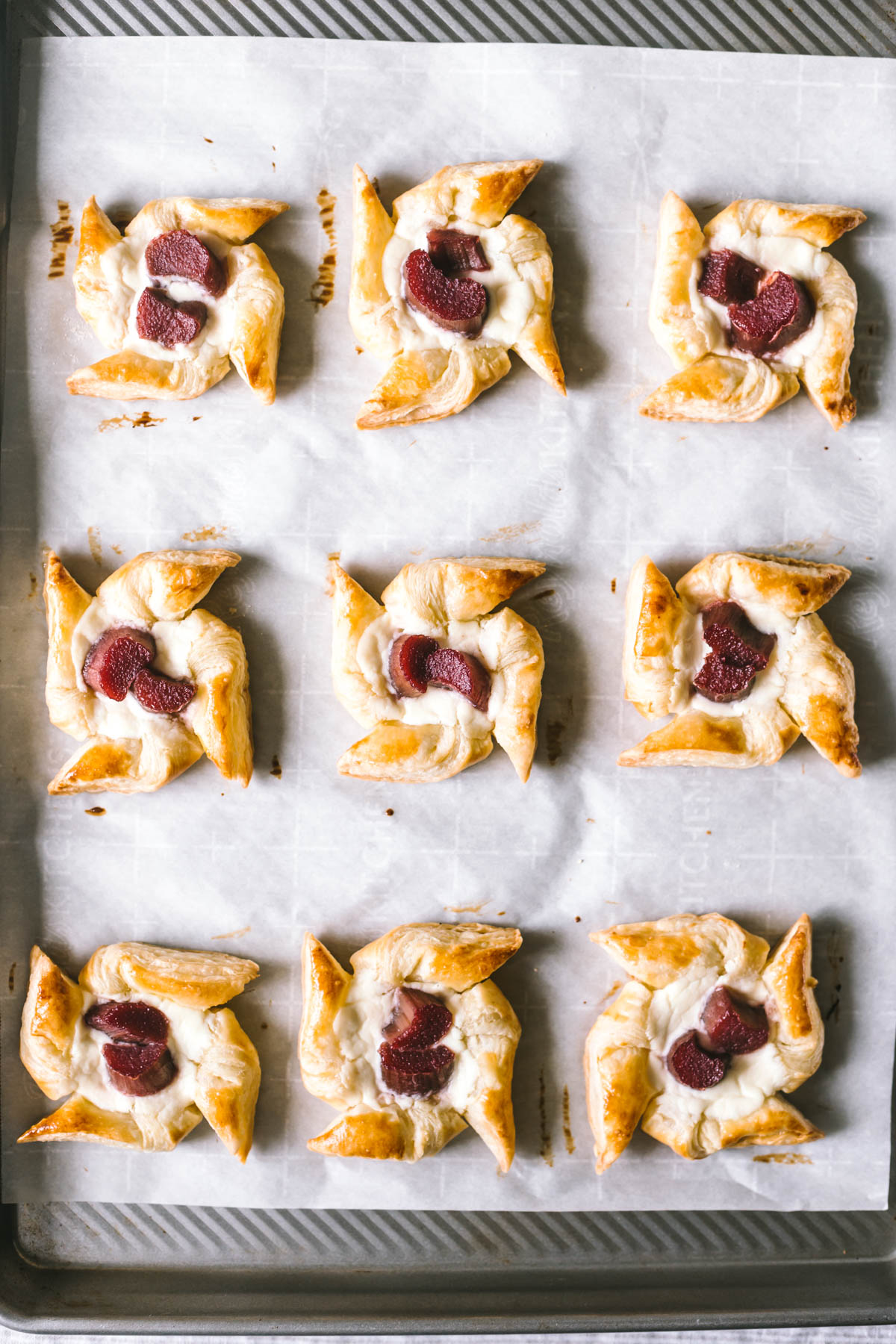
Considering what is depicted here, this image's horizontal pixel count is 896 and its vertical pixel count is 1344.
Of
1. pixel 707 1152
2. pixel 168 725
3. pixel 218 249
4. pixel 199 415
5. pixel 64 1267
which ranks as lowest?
pixel 64 1267

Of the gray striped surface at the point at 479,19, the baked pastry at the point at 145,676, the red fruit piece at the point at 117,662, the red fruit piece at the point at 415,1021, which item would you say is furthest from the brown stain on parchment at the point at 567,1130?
the gray striped surface at the point at 479,19

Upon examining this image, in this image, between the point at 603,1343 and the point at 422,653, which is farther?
the point at 603,1343

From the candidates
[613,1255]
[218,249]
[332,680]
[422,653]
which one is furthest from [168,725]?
[613,1255]

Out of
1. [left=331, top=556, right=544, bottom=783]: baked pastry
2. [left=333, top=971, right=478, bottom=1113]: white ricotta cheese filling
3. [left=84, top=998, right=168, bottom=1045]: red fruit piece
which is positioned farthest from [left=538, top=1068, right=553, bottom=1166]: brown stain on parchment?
[left=84, top=998, right=168, bottom=1045]: red fruit piece

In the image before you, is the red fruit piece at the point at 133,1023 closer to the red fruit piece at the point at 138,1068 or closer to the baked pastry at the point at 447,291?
the red fruit piece at the point at 138,1068

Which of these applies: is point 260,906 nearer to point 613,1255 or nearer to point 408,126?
point 613,1255

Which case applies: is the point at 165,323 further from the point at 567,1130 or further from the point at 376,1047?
the point at 567,1130

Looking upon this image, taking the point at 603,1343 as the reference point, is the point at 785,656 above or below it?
above
